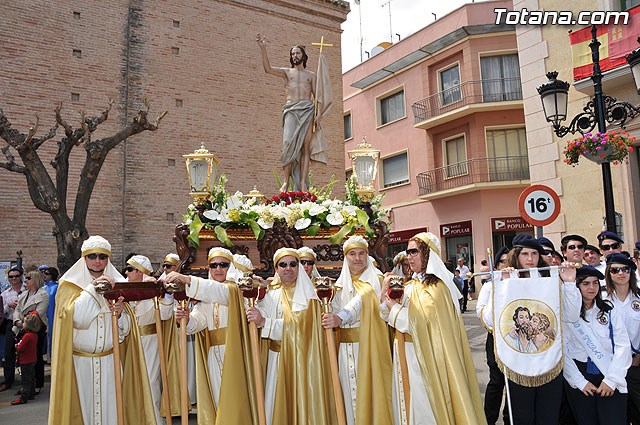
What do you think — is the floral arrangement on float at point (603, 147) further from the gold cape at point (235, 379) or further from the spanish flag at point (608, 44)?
the gold cape at point (235, 379)

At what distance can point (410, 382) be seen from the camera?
4.40 metres

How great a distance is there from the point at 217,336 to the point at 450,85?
64.0 ft

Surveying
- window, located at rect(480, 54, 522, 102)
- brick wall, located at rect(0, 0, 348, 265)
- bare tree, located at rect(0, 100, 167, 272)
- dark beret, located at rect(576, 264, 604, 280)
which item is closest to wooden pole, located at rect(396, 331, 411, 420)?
dark beret, located at rect(576, 264, 604, 280)

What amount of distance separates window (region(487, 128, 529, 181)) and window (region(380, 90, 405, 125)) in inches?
200

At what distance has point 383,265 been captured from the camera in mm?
7633

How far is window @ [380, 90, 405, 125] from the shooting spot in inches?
987

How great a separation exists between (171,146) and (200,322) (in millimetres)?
12498

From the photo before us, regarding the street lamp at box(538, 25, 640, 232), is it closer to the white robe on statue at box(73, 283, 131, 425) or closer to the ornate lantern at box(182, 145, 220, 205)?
the ornate lantern at box(182, 145, 220, 205)

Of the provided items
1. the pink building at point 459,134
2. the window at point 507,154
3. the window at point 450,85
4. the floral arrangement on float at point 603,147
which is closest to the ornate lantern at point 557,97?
the floral arrangement on float at point 603,147

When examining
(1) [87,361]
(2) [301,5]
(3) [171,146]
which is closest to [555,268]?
(1) [87,361]

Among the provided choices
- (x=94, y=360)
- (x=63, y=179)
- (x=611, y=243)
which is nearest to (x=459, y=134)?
(x=63, y=179)

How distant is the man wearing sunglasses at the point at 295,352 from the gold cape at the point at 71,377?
121 centimetres

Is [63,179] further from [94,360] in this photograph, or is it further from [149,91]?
[94,360]

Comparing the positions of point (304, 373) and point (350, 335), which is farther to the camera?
point (350, 335)
